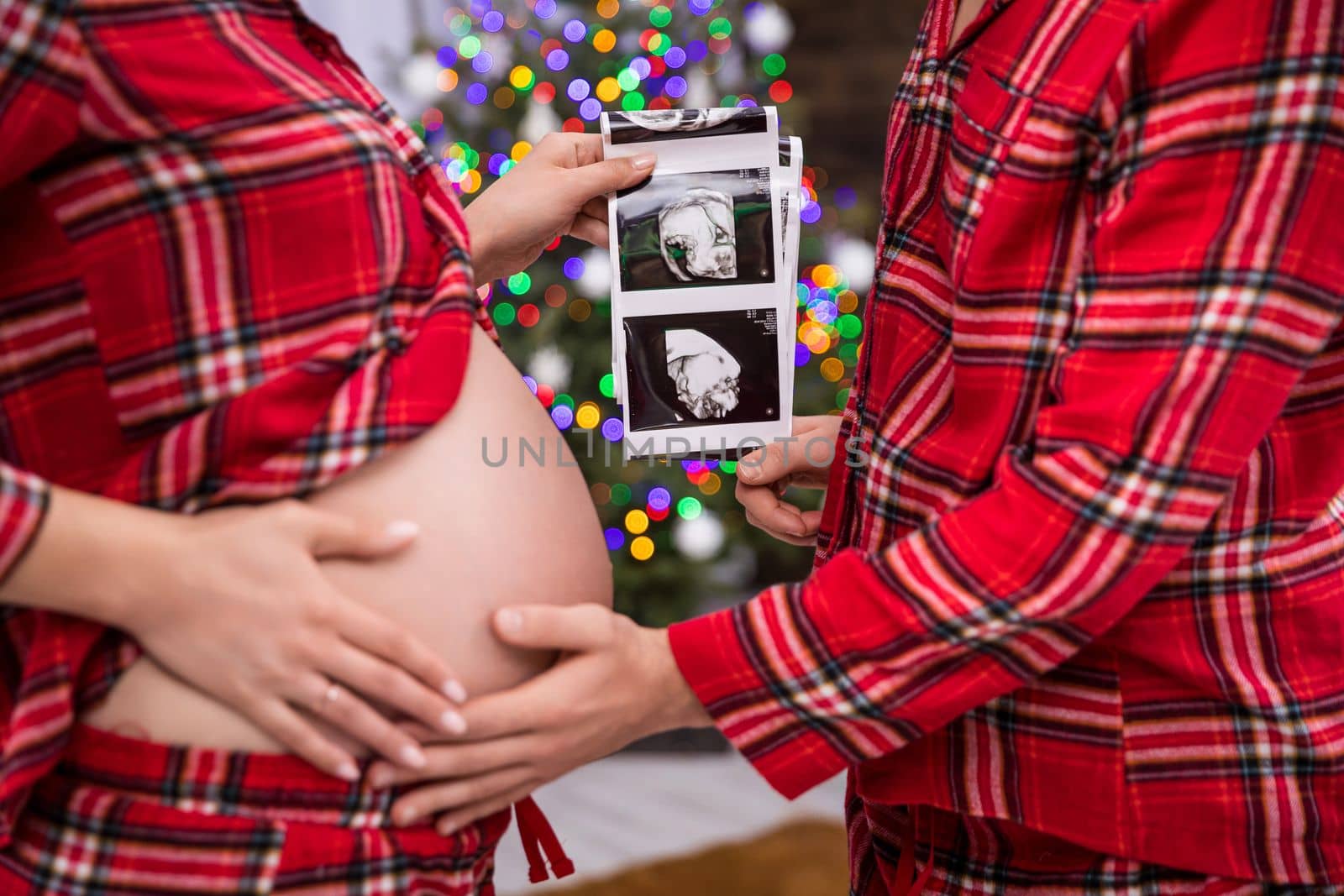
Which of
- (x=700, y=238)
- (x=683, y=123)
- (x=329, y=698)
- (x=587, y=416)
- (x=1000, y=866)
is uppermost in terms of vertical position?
(x=683, y=123)

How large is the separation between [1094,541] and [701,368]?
0.45 m

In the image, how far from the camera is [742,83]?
2812mm

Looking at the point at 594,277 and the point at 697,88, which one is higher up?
the point at 697,88

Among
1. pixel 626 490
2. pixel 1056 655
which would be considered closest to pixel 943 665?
pixel 1056 655

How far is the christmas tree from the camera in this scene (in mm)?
2566

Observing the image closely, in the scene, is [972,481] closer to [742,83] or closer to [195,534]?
Answer: [195,534]

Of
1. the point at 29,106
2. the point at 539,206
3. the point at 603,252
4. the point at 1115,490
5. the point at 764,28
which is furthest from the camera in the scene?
the point at 764,28

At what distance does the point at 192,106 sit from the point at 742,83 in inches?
90.1

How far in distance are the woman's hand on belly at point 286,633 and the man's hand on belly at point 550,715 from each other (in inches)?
1.4

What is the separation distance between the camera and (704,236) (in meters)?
1.06

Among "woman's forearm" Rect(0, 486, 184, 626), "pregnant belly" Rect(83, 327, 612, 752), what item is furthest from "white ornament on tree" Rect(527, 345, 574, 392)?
"woman's forearm" Rect(0, 486, 184, 626)

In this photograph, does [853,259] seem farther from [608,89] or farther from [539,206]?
[539,206]

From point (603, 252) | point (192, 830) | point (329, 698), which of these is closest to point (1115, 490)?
point (329, 698)

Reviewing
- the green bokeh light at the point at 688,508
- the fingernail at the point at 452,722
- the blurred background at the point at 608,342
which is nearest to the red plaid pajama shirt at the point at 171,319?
the fingernail at the point at 452,722
